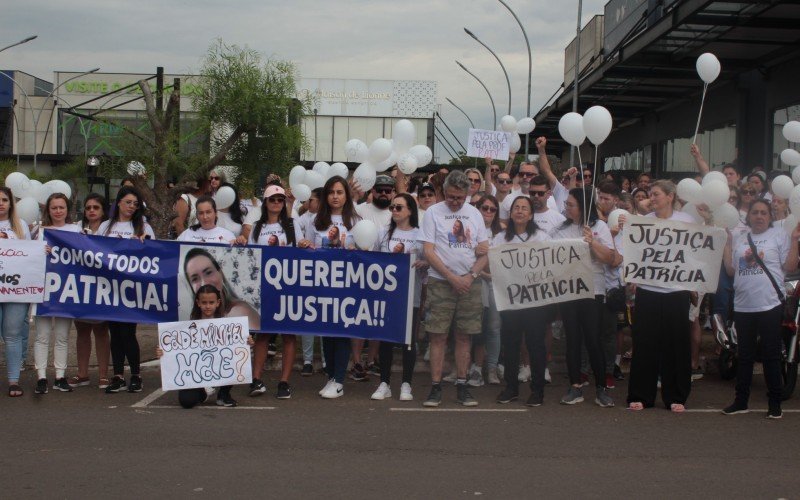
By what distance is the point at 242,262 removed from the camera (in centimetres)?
919

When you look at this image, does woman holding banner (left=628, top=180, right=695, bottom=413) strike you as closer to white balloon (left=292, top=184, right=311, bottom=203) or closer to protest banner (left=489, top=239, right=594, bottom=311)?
protest banner (left=489, top=239, right=594, bottom=311)

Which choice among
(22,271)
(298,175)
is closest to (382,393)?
(22,271)

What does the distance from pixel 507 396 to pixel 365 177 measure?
2784 millimetres

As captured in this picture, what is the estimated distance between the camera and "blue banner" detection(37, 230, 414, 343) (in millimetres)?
9141

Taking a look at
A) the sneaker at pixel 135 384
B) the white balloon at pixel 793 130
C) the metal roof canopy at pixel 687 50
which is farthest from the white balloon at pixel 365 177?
the metal roof canopy at pixel 687 50

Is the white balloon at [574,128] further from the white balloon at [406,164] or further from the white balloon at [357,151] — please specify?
the white balloon at [357,151]

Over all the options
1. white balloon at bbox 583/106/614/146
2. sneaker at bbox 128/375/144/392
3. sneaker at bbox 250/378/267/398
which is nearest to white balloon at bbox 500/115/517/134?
white balloon at bbox 583/106/614/146

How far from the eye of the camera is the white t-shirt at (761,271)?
8.25 meters

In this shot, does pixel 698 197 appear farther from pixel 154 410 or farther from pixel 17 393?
pixel 17 393

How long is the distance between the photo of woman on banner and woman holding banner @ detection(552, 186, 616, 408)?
290 cm

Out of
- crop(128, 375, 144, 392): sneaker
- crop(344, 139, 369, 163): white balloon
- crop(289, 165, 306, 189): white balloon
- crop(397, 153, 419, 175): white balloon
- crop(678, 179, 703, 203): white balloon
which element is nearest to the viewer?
crop(678, 179, 703, 203): white balloon

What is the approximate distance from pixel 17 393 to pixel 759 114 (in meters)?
16.3

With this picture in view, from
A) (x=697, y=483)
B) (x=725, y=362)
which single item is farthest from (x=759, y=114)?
(x=697, y=483)

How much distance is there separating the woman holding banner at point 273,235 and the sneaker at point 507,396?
77.8 inches
